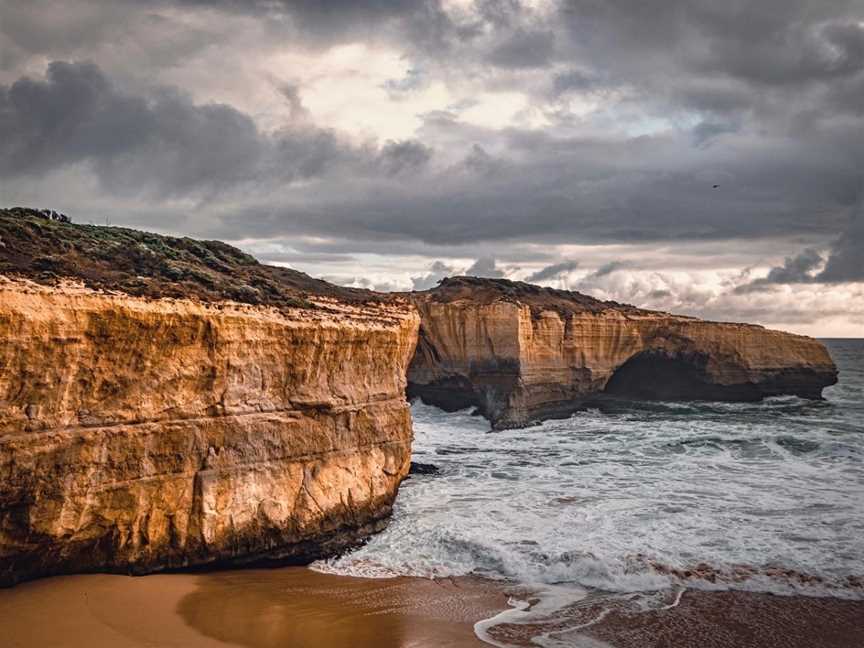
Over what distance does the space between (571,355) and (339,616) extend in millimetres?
25296

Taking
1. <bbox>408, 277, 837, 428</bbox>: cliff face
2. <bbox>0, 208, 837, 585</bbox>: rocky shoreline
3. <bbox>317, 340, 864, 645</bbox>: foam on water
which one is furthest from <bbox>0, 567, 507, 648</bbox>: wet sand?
<bbox>408, 277, 837, 428</bbox>: cliff face

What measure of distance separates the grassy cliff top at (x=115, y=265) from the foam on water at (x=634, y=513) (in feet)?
17.3

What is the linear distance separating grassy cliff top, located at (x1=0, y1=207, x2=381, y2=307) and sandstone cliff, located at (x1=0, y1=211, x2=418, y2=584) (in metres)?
0.07

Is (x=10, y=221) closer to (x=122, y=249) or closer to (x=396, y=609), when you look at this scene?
(x=122, y=249)

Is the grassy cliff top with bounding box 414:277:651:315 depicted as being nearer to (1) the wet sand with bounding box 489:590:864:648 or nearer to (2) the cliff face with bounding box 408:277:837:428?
(2) the cliff face with bounding box 408:277:837:428

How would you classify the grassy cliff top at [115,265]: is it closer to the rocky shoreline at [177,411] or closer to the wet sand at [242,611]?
the rocky shoreline at [177,411]

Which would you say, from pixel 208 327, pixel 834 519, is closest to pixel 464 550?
pixel 208 327

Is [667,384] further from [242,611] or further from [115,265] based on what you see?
[242,611]

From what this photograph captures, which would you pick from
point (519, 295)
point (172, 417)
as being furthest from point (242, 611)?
point (519, 295)

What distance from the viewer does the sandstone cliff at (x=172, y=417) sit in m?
9.21

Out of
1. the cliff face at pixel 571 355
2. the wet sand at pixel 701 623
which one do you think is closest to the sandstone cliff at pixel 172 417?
the wet sand at pixel 701 623

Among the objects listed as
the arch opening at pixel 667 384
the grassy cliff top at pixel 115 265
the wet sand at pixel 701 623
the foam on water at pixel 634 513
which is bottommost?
the wet sand at pixel 701 623

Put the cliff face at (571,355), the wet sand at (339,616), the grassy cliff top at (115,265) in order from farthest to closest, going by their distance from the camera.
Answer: the cliff face at (571,355), the grassy cliff top at (115,265), the wet sand at (339,616)

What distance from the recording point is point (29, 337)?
8.97 meters
